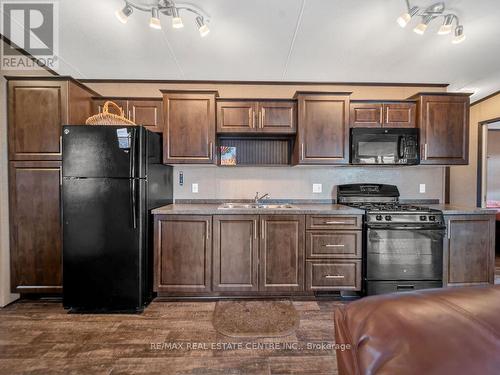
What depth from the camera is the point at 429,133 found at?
2834 mm

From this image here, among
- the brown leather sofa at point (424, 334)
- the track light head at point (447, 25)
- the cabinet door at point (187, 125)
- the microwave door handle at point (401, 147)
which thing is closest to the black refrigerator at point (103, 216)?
the cabinet door at point (187, 125)

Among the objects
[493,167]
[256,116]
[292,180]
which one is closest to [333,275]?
[292,180]

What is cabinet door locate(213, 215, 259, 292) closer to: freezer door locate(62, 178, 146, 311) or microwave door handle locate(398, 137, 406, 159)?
freezer door locate(62, 178, 146, 311)

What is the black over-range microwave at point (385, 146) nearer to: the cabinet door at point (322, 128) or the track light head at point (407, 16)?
the cabinet door at point (322, 128)

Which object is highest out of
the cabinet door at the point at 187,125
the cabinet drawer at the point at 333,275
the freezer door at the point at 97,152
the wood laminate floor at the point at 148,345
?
the cabinet door at the point at 187,125

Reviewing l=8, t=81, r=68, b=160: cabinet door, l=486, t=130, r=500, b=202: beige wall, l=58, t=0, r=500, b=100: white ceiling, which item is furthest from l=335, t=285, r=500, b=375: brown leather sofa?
l=486, t=130, r=500, b=202: beige wall

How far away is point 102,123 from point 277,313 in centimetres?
245

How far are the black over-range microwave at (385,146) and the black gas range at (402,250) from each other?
0.64 metres

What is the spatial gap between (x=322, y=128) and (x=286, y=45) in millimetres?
933

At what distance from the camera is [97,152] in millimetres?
2256

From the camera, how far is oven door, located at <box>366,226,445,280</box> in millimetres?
2504

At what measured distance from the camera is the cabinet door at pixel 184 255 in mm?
2535

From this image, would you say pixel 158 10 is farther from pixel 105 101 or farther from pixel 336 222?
pixel 336 222

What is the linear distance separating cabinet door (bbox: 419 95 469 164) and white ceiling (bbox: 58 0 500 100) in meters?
0.41
